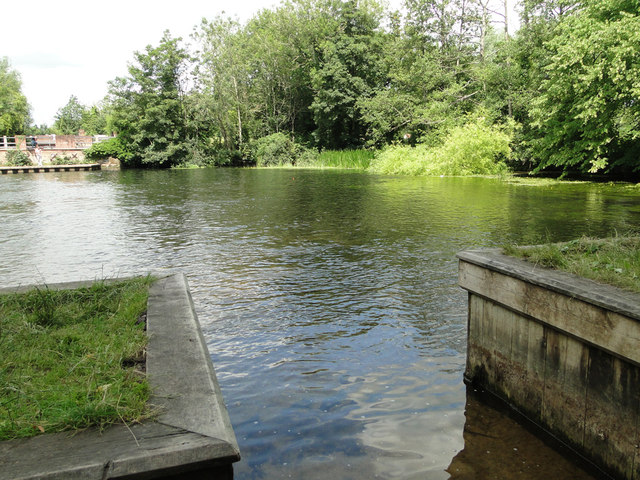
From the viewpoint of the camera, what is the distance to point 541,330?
319 centimetres

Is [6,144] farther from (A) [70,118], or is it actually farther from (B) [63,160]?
(A) [70,118]

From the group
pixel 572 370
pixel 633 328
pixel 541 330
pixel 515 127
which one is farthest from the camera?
pixel 515 127

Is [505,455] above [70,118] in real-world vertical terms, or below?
below

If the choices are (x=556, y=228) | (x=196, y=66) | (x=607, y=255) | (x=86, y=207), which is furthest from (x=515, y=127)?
(x=196, y=66)

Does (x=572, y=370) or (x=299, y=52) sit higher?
Result: (x=299, y=52)

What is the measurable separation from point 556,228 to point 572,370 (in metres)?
9.26

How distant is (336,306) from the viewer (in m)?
6.18

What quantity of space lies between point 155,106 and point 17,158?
16.3m

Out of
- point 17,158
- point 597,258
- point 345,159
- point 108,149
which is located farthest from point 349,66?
point 597,258

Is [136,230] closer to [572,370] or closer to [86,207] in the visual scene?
[86,207]

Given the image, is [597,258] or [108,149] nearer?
[597,258]

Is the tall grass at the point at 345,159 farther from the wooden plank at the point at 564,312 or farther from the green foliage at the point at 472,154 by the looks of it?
the wooden plank at the point at 564,312

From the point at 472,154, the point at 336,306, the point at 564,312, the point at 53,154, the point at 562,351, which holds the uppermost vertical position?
the point at 53,154

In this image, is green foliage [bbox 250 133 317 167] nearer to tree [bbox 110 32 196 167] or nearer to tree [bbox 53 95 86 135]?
tree [bbox 110 32 196 167]
